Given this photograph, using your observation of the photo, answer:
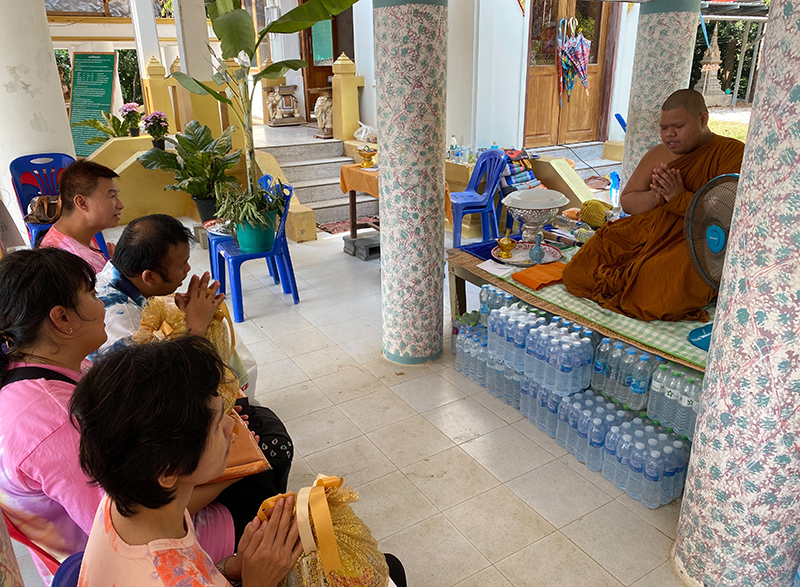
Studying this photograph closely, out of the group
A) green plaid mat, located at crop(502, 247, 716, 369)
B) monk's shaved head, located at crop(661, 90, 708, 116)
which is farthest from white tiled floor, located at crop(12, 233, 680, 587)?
monk's shaved head, located at crop(661, 90, 708, 116)

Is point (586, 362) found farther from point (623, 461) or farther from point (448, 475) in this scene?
point (448, 475)

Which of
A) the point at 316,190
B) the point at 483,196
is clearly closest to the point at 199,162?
the point at 316,190

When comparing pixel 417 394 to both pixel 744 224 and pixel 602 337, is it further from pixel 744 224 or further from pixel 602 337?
pixel 744 224

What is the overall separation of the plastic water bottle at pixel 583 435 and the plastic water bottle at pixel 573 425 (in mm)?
26

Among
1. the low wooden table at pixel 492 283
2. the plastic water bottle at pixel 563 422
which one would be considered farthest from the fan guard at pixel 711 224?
the plastic water bottle at pixel 563 422

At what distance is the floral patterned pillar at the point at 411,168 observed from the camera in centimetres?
318

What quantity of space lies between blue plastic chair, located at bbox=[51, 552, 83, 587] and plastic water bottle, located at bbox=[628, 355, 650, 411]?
254cm

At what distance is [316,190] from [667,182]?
530cm

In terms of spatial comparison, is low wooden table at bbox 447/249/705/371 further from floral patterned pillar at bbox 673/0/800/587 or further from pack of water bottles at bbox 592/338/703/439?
floral patterned pillar at bbox 673/0/800/587

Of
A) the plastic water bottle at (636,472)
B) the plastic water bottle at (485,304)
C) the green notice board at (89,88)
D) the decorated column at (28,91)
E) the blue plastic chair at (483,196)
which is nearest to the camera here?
the plastic water bottle at (636,472)

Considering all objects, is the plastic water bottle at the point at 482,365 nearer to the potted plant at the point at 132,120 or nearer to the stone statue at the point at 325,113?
the stone statue at the point at 325,113

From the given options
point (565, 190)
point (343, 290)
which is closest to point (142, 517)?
point (343, 290)

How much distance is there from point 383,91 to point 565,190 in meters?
3.87

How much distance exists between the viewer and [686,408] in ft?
8.87
